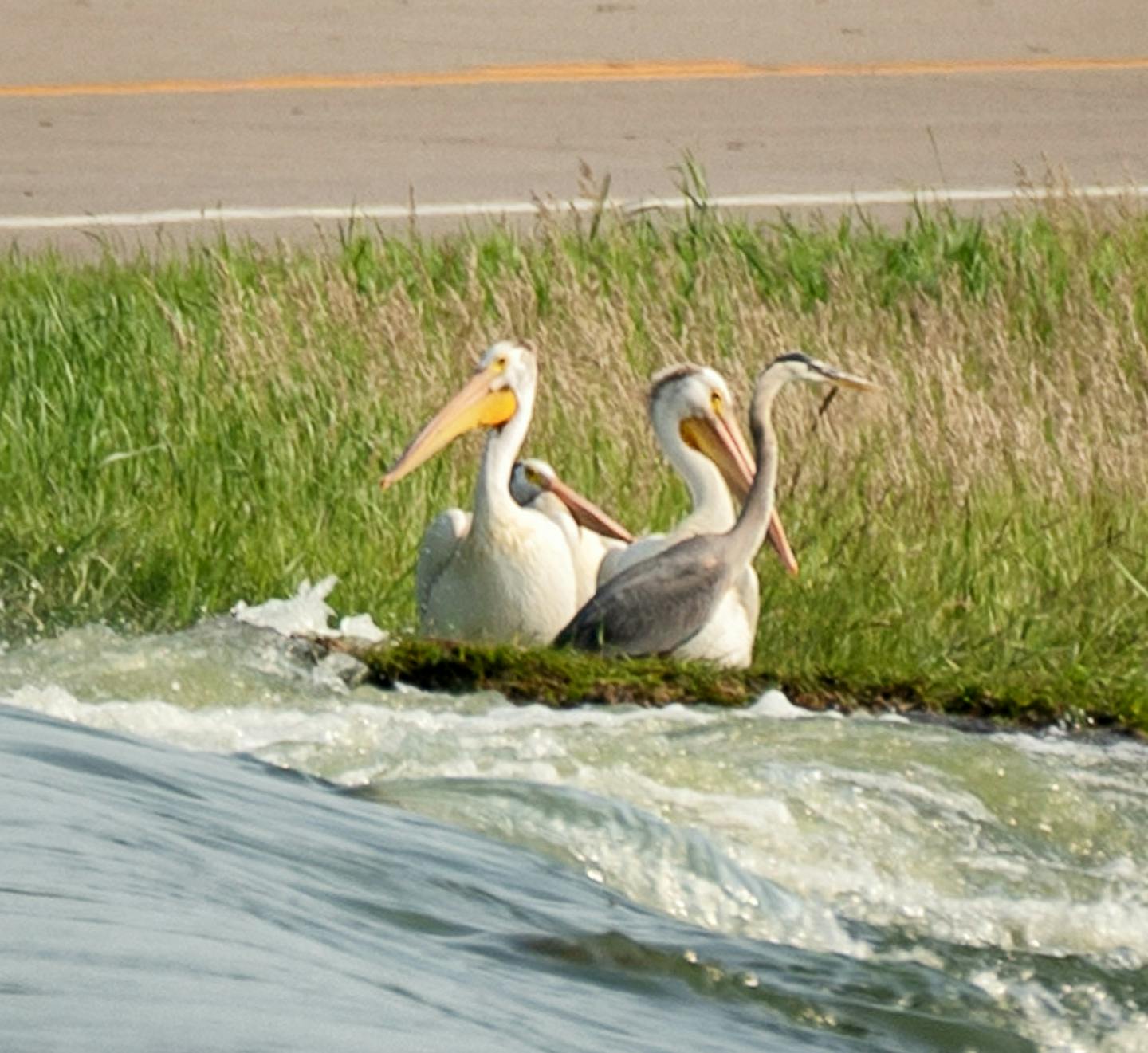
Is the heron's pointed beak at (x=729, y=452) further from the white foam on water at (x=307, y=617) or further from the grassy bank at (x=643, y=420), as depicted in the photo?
the white foam on water at (x=307, y=617)

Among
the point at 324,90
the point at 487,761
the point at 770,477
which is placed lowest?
the point at 487,761

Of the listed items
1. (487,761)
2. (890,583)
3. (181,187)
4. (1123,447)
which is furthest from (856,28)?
(487,761)

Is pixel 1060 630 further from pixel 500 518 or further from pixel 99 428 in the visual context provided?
pixel 99 428

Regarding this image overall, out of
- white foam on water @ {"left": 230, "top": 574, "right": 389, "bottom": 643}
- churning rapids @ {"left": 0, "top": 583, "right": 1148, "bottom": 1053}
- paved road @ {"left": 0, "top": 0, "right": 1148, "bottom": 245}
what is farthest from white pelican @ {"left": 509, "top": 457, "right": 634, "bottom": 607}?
paved road @ {"left": 0, "top": 0, "right": 1148, "bottom": 245}

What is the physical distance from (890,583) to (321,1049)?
376 centimetres

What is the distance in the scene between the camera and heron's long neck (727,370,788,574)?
267 inches

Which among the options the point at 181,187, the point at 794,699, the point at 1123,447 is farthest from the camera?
the point at 181,187

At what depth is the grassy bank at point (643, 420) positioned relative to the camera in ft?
23.9

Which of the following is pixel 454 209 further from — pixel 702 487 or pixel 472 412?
pixel 702 487

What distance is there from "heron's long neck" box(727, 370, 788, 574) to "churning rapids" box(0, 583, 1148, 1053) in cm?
37

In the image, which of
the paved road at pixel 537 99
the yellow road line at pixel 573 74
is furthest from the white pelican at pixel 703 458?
the yellow road line at pixel 573 74

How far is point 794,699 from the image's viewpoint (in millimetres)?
6742

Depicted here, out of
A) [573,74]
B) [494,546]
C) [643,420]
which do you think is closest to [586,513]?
[494,546]

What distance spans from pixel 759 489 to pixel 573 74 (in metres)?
8.35
